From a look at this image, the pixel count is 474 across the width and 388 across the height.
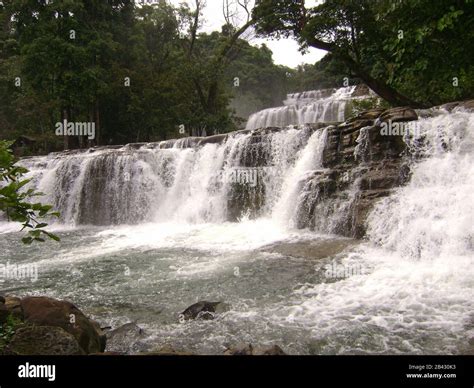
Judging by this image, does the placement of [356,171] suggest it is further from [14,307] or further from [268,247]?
[14,307]

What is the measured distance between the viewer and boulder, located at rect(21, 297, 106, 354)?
4.94m

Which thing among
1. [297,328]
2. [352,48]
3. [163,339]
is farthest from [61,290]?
[352,48]

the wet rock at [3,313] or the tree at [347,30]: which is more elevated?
the tree at [347,30]

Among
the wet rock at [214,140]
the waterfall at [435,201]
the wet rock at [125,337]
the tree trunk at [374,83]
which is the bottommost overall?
the wet rock at [125,337]

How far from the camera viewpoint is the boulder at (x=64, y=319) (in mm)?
4941

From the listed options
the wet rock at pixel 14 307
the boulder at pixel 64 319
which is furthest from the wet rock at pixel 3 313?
the boulder at pixel 64 319

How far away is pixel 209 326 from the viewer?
6.01 metres

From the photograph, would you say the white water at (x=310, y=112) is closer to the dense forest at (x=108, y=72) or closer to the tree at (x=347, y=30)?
the dense forest at (x=108, y=72)

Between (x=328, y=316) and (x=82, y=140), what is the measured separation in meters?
27.2

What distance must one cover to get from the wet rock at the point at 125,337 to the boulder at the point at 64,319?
194 millimetres

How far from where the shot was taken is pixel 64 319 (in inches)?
199

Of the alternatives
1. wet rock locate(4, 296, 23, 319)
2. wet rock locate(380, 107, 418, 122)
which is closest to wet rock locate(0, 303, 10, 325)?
wet rock locate(4, 296, 23, 319)

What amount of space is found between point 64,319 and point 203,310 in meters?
2.24

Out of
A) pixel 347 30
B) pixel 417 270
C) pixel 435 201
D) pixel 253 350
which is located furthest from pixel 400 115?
pixel 253 350
